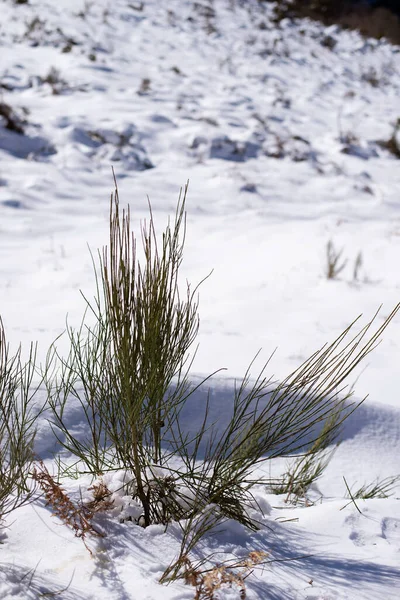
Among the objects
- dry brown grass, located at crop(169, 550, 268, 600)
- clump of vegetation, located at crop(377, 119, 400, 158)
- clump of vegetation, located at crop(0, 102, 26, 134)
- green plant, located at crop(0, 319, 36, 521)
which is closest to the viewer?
dry brown grass, located at crop(169, 550, 268, 600)

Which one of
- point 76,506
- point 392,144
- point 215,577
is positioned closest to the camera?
point 215,577

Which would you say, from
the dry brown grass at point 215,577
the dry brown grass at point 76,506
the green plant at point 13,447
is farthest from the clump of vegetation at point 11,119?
the dry brown grass at point 215,577

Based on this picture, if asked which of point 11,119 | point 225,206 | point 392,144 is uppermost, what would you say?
point 392,144

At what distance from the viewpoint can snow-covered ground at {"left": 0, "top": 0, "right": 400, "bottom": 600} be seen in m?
1.36

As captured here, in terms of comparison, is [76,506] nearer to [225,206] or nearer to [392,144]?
[225,206]

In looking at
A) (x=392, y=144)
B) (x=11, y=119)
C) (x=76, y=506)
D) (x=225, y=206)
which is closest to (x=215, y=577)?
(x=76, y=506)

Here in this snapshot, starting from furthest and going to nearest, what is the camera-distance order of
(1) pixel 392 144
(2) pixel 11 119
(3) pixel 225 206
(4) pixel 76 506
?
(1) pixel 392 144, (2) pixel 11 119, (3) pixel 225 206, (4) pixel 76 506

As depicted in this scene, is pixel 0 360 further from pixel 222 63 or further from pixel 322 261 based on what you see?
pixel 222 63

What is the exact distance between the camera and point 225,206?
6871 mm

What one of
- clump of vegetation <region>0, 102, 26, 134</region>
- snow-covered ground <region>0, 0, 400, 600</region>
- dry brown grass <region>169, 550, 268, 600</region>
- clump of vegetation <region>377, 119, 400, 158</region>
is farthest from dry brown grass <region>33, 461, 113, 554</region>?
clump of vegetation <region>377, 119, 400, 158</region>

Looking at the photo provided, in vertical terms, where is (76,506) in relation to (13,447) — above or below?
below

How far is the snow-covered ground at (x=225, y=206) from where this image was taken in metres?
1.36

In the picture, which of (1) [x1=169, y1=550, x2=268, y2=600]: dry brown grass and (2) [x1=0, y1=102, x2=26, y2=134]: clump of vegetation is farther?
(2) [x1=0, y1=102, x2=26, y2=134]: clump of vegetation

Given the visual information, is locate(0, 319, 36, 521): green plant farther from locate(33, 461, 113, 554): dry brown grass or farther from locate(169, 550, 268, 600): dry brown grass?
locate(169, 550, 268, 600): dry brown grass
